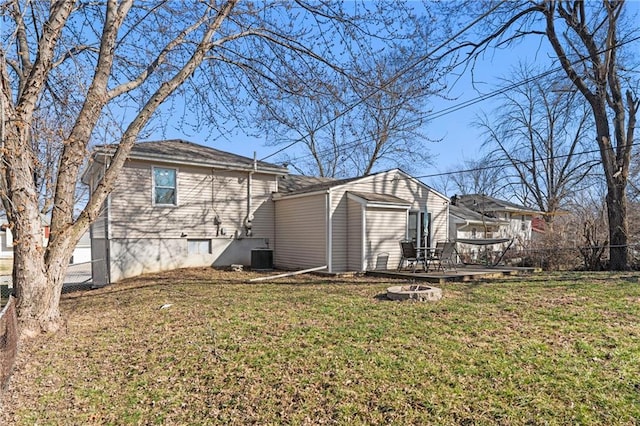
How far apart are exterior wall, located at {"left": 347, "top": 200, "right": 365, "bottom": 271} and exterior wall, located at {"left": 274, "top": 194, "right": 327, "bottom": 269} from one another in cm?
79

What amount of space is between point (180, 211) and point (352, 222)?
17.9ft

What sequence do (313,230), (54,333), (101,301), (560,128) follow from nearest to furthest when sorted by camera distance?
1. (54,333)
2. (101,301)
3. (313,230)
4. (560,128)

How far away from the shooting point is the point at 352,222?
11.9 m

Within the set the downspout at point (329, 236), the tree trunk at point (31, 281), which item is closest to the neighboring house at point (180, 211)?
the downspout at point (329, 236)

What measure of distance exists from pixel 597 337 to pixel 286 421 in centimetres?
375

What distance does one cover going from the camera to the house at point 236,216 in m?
11.4

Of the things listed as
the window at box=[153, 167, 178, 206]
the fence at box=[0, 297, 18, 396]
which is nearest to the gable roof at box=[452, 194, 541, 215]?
the window at box=[153, 167, 178, 206]

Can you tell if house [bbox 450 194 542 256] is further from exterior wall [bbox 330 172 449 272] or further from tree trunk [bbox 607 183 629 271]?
tree trunk [bbox 607 183 629 271]

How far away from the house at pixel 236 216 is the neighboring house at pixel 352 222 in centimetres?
3

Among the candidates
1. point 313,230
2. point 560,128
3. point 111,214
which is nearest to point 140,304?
point 111,214

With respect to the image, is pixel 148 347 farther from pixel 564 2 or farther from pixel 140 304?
pixel 564 2

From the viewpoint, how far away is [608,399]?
3.01 metres

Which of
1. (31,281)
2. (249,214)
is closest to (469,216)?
(249,214)

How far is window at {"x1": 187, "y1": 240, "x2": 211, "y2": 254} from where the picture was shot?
12500mm
